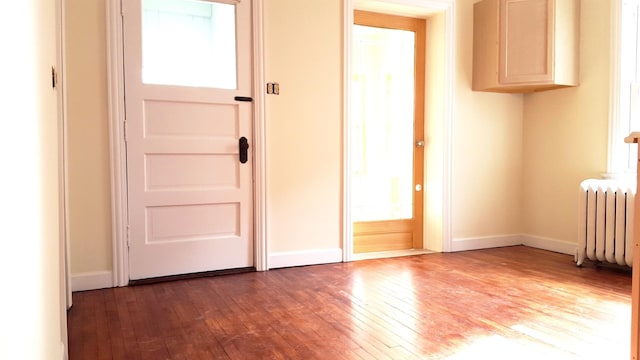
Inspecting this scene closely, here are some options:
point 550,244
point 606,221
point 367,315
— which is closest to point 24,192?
point 367,315

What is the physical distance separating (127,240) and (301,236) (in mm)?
1277

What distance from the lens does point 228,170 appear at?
3582 mm

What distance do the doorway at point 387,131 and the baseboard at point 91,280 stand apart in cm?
201

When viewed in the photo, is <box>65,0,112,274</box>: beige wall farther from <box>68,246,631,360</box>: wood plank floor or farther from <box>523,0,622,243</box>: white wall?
<box>523,0,622,243</box>: white wall

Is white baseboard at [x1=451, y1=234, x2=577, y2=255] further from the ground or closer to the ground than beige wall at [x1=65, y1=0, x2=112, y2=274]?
closer to the ground

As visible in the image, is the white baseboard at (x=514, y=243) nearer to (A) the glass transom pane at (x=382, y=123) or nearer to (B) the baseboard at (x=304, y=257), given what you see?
(A) the glass transom pane at (x=382, y=123)

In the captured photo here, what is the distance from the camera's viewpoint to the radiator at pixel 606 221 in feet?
11.5

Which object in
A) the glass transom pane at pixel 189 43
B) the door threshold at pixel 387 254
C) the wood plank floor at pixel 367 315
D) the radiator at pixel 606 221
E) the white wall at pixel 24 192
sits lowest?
the door threshold at pixel 387 254

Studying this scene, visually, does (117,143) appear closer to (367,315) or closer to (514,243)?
(367,315)

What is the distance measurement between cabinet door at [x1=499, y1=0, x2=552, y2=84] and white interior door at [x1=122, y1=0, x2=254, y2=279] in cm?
220

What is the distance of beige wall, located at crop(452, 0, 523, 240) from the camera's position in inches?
176

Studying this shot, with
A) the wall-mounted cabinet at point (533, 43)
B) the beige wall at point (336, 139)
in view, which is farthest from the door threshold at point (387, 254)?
the wall-mounted cabinet at point (533, 43)

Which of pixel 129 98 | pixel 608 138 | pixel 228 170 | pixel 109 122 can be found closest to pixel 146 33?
pixel 129 98

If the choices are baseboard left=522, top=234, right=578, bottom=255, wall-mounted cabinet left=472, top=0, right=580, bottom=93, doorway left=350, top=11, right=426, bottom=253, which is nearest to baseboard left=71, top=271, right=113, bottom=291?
doorway left=350, top=11, right=426, bottom=253
